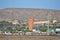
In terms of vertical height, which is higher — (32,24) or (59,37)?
(32,24)

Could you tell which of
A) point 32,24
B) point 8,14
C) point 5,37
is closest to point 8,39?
point 5,37

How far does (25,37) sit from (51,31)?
7.41ft

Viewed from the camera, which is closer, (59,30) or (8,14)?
(59,30)

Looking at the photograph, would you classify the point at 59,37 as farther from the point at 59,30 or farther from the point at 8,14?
the point at 8,14

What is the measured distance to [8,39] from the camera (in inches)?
486

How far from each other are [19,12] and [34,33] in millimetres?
12897

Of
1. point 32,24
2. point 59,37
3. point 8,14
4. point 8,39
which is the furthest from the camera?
point 8,14

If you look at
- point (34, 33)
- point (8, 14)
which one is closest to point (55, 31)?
point (34, 33)

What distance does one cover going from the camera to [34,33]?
13391mm

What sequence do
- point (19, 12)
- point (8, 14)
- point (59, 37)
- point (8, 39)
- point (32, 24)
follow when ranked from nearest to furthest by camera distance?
point (8, 39) → point (59, 37) → point (32, 24) → point (8, 14) → point (19, 12)

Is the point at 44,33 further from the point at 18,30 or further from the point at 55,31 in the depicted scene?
the point at 18,30

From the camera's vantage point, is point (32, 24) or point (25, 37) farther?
point (32, 24)

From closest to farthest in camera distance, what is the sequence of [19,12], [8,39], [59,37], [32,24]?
[8,39] → [59,37] → [32,24] → [19,12]

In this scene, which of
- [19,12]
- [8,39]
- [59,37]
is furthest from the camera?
[19,12]
